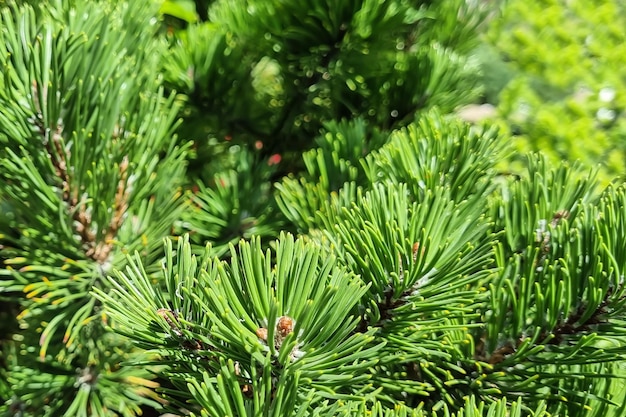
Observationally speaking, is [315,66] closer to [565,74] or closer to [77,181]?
[77,181]

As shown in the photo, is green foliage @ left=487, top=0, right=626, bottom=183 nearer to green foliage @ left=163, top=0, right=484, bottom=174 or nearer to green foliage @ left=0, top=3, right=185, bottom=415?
green foliage @ left=163, top=0, right=484, bottom=174

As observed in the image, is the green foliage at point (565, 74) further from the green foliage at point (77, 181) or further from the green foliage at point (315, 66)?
the green foliage at point (77, 181)

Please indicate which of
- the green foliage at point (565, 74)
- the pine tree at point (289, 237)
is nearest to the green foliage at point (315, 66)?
the pine tree at point (289, 237)

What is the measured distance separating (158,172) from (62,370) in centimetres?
14

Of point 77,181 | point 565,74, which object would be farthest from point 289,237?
point 565,74

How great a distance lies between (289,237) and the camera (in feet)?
0.62

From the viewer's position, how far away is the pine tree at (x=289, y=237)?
0.62ft

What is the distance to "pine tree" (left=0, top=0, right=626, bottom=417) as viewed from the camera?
189 mm

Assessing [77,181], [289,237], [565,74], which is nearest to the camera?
[289,237]

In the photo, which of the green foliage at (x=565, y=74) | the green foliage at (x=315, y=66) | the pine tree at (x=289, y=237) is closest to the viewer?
the pine tree at (x=289, y=237)

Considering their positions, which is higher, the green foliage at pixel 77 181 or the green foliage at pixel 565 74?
the green foliage at pixel 565 74

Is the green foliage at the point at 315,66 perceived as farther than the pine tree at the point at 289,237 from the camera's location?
Yes

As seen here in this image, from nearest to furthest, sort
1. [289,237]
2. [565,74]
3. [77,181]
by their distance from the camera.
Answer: [289,237]
[77,181]
[565,74]

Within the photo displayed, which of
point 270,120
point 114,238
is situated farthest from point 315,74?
point 114,238
